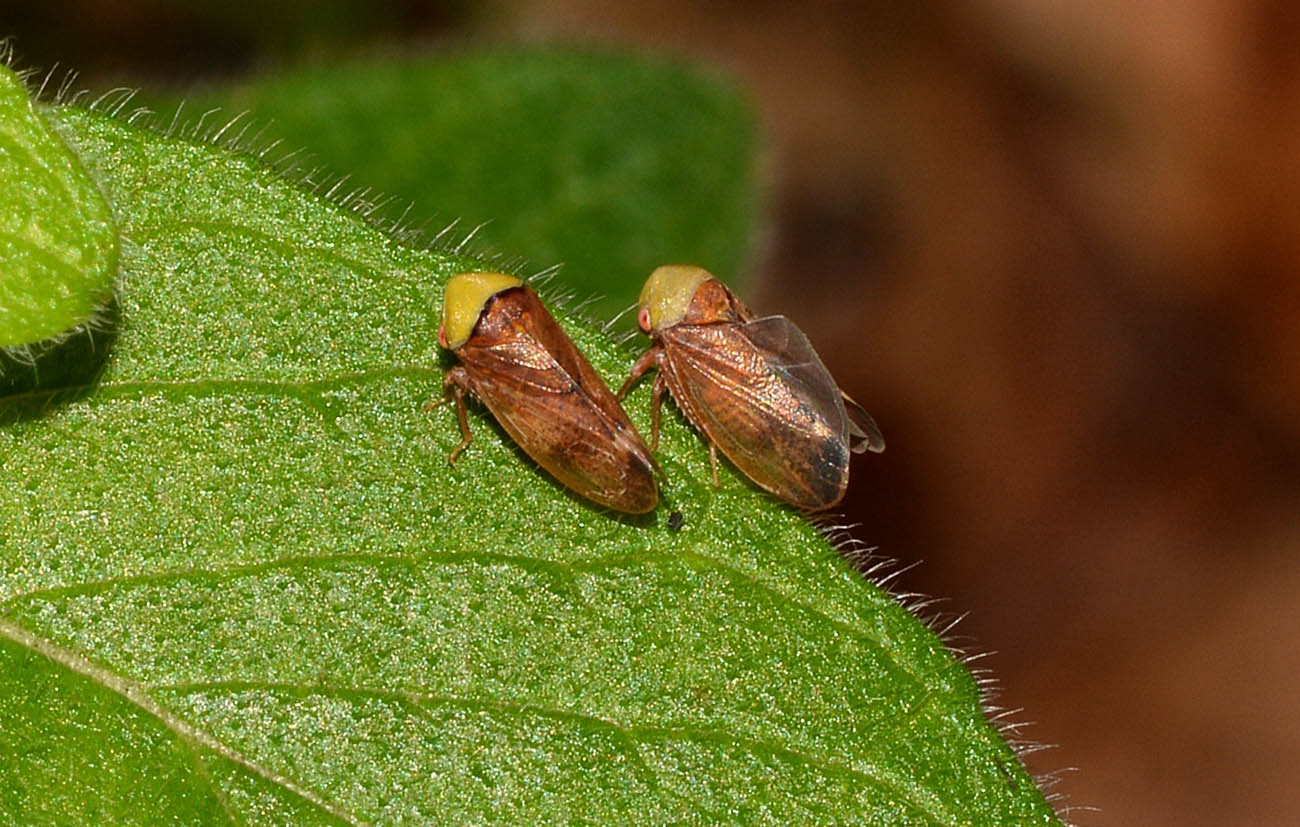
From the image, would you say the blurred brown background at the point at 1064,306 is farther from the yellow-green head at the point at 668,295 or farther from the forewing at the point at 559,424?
the forewing at the point at 559,424

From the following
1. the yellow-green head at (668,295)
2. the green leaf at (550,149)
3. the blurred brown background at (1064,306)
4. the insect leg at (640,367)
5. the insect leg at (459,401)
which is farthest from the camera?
the blurred brown background at (1064,306)

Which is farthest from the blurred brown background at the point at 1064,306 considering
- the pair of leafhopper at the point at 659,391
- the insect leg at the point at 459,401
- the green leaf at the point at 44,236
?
the green leaf at the point at 44,236

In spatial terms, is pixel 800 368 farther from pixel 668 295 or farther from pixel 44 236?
pixel 44 236

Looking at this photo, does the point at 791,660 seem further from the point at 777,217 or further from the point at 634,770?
the point at 777,217

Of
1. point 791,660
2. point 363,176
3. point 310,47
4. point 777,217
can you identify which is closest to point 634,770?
point 791,660

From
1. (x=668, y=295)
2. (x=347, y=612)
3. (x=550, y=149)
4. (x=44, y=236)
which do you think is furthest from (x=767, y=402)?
(x=550, y=149)

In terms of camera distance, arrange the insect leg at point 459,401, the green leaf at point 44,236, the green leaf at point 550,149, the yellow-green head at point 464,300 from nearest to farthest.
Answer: the green leaf at point 44,236 → the insect leg at point 459,401 → the yellow-green head at point 464,300 → the green leaf at point 550,149
